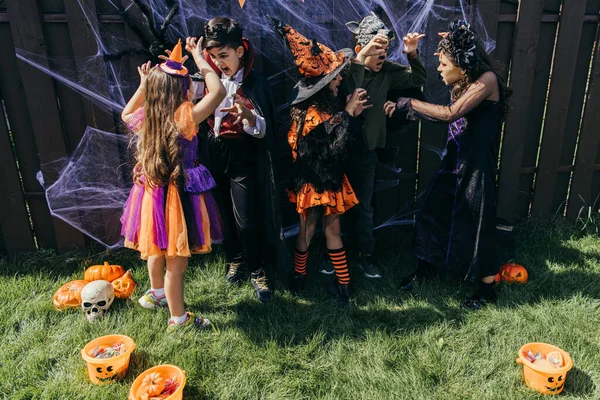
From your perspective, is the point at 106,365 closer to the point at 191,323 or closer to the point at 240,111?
the point at 191,323

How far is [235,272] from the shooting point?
378 cm

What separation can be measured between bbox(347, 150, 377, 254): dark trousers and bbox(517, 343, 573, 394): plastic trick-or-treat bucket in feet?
4.64

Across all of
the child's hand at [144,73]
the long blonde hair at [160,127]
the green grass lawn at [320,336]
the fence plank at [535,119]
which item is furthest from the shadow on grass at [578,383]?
the child's hand at [144,73]

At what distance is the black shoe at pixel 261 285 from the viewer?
3518 mm

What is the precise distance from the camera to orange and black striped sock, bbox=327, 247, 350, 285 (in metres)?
3.52

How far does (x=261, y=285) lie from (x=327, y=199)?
0.89 metres

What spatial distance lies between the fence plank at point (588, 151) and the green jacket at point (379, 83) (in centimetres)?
172

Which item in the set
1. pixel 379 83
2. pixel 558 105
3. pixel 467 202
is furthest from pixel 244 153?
pixel 558 105

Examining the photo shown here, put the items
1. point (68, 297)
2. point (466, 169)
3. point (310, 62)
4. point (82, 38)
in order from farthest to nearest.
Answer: point (82, 38) < point (68, 297) < point (466, 169) < point (310, 62)

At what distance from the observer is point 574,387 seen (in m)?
2.67

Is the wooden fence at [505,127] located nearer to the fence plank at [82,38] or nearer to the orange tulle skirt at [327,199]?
the fence plank at [82,38]

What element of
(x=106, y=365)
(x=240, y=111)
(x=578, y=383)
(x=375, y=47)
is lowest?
(x=578, y=383)

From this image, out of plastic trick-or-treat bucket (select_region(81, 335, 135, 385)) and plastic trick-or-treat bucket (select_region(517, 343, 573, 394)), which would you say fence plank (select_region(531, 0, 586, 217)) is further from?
plastic trick-or-treat bucket (select_region(81, 335, 135, 385))

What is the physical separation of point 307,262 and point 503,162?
1.93 meters
